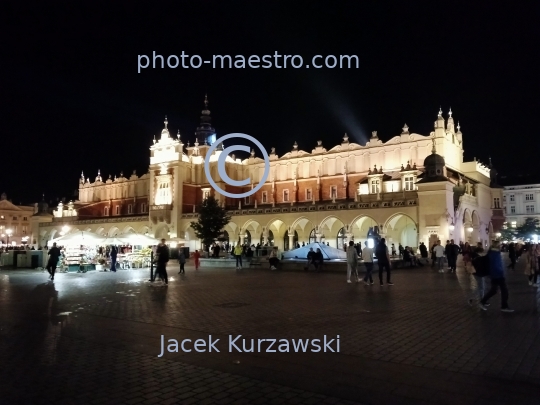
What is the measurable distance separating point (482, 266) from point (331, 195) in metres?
42.4

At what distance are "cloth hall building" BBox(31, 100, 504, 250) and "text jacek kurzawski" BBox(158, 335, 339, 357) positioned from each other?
95.9 ft

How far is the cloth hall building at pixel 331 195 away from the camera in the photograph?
127ft

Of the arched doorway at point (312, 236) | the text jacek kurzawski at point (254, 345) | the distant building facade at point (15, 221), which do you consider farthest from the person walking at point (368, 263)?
the distant building facade at point (15, 221)

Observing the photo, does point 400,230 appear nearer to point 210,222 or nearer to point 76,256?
point 210,222

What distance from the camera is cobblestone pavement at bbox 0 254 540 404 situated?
15.0ft

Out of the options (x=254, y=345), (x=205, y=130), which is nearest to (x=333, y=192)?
(x=205, y=130)

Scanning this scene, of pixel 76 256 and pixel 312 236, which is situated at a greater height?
pixel 312 236

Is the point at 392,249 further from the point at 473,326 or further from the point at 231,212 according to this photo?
the point at 473,326

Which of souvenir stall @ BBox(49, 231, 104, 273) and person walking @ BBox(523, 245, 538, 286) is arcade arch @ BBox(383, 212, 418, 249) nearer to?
souvenir stall @ BBox(49, 231, 104, 273)

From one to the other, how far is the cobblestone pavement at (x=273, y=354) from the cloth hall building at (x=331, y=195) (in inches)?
1030

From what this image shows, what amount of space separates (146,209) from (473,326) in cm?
6065

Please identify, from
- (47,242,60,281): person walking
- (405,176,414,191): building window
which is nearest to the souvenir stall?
(47,242,60,281): person walking

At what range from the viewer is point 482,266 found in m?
9.94

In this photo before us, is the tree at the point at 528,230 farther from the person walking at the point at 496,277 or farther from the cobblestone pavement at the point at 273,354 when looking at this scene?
the person walking at the point at 496,277
